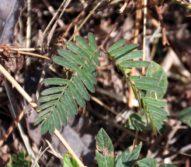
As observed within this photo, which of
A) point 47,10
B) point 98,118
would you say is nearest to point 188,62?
point 98,118

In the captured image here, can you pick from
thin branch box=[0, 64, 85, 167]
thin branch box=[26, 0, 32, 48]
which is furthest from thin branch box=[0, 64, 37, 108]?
thin branch box=[26, 0, 32, 48]

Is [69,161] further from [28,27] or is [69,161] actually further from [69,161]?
[28,27]

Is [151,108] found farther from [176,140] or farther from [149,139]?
[176,140]

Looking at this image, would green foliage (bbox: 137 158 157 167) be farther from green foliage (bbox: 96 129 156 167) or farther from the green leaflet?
the green leaflet

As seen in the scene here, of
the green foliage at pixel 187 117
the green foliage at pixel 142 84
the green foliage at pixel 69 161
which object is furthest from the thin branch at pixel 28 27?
the green foliage at pixel 187 117

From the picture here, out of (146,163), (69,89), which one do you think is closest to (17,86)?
(69,89)
